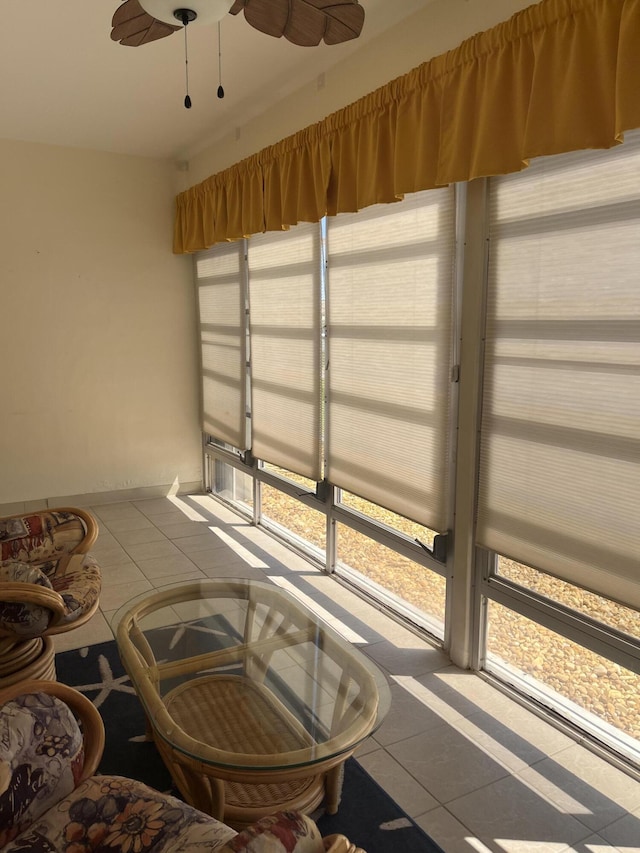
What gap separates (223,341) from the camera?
5.16 metres

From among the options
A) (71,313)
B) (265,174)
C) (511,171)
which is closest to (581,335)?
(511,171)

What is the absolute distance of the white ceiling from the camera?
2869mm

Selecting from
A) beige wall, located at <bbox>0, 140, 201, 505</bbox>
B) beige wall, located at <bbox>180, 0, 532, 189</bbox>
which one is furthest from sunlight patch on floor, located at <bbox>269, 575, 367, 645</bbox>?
beige wall, located at <bbox>180, 0, 532, 189</bbox>

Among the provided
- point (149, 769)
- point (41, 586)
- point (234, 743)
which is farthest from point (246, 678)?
point (41, 586)

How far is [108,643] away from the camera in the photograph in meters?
3.13

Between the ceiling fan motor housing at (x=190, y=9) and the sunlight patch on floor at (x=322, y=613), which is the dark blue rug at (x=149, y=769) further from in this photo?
the ceiling fan motor housing at (x=190, y=9)

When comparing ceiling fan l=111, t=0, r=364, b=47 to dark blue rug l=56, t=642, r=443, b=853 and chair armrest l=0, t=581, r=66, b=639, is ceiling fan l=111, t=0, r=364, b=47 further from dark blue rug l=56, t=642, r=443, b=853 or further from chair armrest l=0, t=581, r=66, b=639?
dark blue rug l=56, t=642, r=443, b=853

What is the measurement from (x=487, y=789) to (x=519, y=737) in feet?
1.05

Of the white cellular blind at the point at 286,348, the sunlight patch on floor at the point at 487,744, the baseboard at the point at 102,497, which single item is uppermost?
the white cellular blind at the point at 286,348

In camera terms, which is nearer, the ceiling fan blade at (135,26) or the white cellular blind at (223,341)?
the ceiling fan blade at (135,26)

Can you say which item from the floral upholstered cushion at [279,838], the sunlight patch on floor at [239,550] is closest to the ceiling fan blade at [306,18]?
the floral upholstered cushion at [279,838]

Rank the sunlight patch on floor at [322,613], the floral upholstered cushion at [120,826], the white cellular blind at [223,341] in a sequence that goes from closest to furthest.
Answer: the floral upholstered cushion at [120,826] → the sunlight patch on floor at [322,613] → the white cellular blind at [223,341]

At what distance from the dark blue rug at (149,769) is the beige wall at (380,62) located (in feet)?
9.11

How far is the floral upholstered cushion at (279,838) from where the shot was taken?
1011 mm
